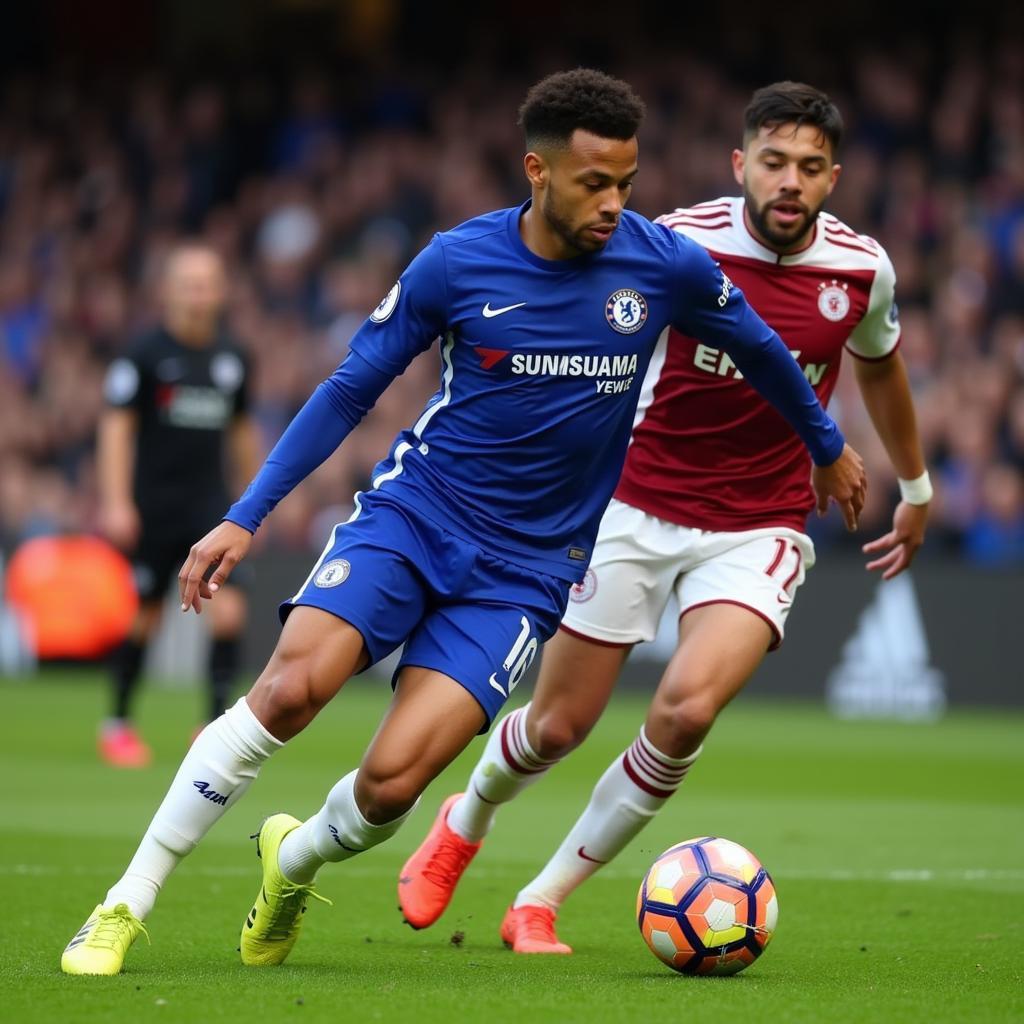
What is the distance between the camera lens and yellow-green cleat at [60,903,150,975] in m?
5.06

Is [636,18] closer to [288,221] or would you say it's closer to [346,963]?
[288,221]

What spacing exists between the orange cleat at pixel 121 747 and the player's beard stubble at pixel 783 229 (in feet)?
20.3

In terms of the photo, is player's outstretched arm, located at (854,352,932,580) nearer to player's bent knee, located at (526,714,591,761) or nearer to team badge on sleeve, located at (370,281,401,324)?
player's bent knee, located at (526,714,591,761)

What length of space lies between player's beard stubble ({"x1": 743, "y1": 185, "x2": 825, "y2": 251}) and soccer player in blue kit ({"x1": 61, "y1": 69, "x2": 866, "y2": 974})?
65cm

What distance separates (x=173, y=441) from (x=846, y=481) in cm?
627

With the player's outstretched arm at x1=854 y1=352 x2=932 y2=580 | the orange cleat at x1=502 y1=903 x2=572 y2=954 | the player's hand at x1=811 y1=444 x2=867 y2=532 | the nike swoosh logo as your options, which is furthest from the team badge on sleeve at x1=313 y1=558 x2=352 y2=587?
the player's outstretched arm at x1=854 y1=352 x2=932 y2=580

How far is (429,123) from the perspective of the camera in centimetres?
2264

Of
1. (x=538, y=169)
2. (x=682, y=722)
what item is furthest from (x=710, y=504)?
(x=538, y=169)

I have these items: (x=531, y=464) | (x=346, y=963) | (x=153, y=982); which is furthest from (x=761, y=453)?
(x=153, y=982)

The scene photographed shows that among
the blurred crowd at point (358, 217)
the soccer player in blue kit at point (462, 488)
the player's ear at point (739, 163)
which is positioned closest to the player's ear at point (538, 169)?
the soccer player in blue kit at point (462, 488)

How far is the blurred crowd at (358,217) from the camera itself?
52.9ft

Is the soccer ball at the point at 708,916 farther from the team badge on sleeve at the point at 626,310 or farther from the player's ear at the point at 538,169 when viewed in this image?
the player's ear at the point at 538,169

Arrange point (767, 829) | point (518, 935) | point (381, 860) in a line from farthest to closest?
point (767, 829)
point (381, 860)
point (518, 935)

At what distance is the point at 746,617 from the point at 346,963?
1.57 metres
